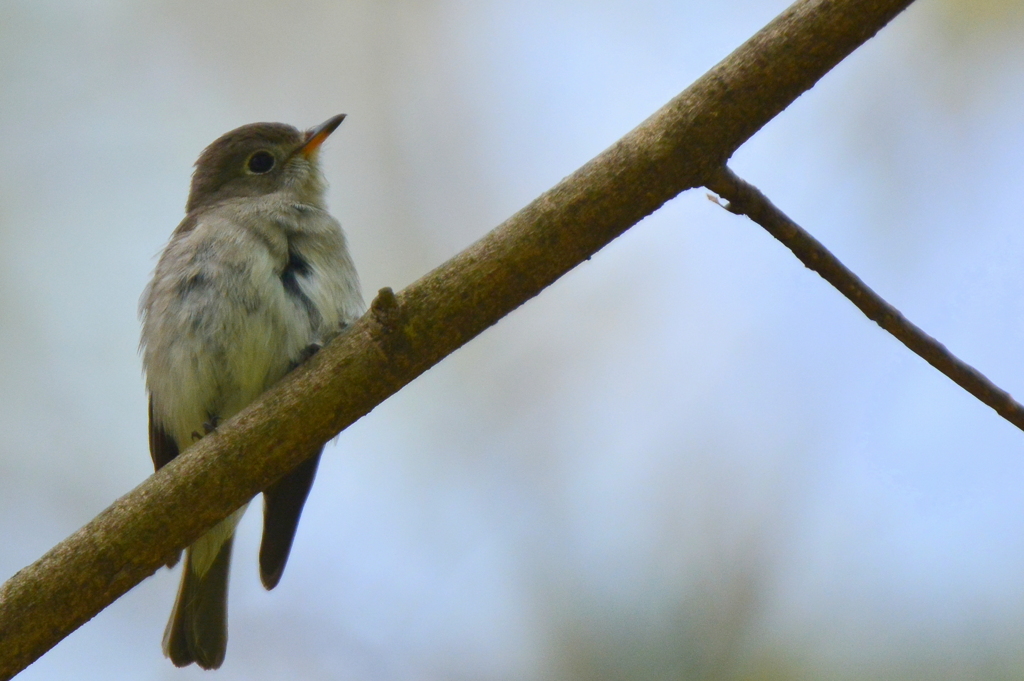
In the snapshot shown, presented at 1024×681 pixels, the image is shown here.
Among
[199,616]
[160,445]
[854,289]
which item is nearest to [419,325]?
[854,289]

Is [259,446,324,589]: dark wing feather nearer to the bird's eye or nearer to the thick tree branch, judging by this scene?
the thick tree branch

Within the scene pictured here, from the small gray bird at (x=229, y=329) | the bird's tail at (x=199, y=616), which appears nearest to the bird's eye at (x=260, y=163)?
the small gray bird at (x=229, y=329)

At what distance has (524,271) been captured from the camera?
261 cm

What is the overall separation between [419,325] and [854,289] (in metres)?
1.14

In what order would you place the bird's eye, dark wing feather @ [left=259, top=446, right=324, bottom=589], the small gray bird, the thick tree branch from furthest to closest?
the bird's eye, dark wing feather @ [left=259, top=446, right=324, bottom=589], the small gray bird, the thick tree branch

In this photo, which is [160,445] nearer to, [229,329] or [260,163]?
[229,329]

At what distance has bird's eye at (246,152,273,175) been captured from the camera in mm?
4598

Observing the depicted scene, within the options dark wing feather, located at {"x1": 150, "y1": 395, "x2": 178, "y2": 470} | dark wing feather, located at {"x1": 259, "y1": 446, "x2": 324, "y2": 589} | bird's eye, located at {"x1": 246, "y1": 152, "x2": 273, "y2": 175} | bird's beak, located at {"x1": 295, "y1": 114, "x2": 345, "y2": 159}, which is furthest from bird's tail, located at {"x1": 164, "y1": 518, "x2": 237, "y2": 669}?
bird's beak, located at {"x1": 295, "y1": 114, "x2": 345, "y2": 159}

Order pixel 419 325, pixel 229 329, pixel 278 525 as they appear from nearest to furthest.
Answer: pixel 419 325
pixel 229 329
pixel 278 525

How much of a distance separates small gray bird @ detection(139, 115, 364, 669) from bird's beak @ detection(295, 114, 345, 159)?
31 cm

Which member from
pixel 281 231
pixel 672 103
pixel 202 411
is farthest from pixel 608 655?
pixel 672 103

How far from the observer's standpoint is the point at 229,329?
3.54m

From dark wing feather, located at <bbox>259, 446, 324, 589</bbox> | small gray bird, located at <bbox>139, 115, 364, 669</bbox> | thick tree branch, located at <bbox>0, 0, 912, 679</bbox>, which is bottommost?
thick tree branch, located at <bbox>0, 0, 912, 679</bbox>

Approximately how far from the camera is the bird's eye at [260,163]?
4.60 m
